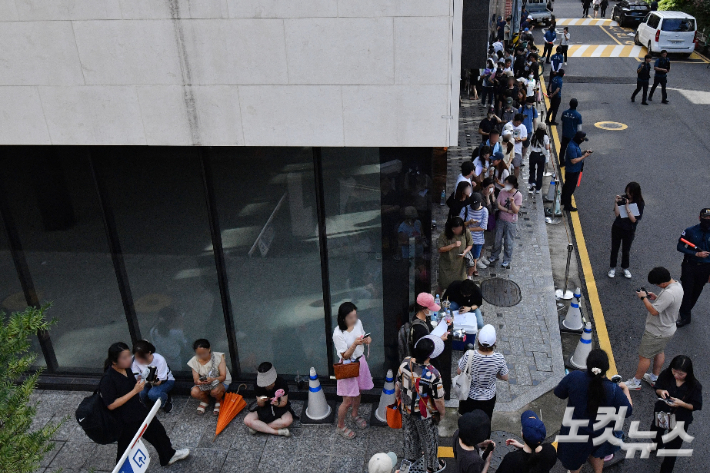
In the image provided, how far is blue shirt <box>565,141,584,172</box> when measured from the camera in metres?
11.7

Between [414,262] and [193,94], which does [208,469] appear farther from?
[193,94]

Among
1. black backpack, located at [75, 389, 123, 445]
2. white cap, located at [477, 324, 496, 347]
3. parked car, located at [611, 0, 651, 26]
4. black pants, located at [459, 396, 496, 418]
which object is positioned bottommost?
black pants, located at [459, 396, 496, 418]

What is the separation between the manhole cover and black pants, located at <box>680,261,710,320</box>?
8.10 ft

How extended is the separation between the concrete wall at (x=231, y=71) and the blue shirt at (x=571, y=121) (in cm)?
882

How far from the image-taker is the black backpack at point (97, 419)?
590 cm

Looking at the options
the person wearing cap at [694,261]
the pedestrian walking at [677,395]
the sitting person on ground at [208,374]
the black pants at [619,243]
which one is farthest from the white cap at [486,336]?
the black pants at [619,243]

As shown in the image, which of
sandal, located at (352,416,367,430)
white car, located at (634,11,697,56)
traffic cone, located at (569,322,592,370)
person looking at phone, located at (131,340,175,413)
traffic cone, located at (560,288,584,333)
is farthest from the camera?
white car, located at (634,11,697,56)

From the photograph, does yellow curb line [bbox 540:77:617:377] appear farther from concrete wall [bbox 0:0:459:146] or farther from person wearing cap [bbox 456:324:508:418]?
concrete wall [bbox 0:0:459:146]

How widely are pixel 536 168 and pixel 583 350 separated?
237 inches

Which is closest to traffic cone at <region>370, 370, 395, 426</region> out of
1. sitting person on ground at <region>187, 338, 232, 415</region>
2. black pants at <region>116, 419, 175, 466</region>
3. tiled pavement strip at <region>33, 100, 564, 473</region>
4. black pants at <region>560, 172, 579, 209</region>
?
tiled pavement strip at <region>33, 100, 564, 473</region>

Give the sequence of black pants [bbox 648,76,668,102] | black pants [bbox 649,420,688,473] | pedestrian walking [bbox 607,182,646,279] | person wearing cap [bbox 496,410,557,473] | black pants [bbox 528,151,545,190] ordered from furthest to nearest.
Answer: black pants [bbox 648,76,668,102] → black pants [bbox 528,151,545,190] → pedestrian walking [bbox 607,182,646,279] → black pants [bbox 649,420,688,473] → person wearing cap [bbox 496,410,557,473]

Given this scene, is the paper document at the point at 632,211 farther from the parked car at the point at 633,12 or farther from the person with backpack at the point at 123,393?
the parked car at the point at 633,12

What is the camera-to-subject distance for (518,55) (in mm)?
21125

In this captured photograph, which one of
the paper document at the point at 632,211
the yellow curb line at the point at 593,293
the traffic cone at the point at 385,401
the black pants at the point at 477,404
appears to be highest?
the paper document at the point at 632,211
